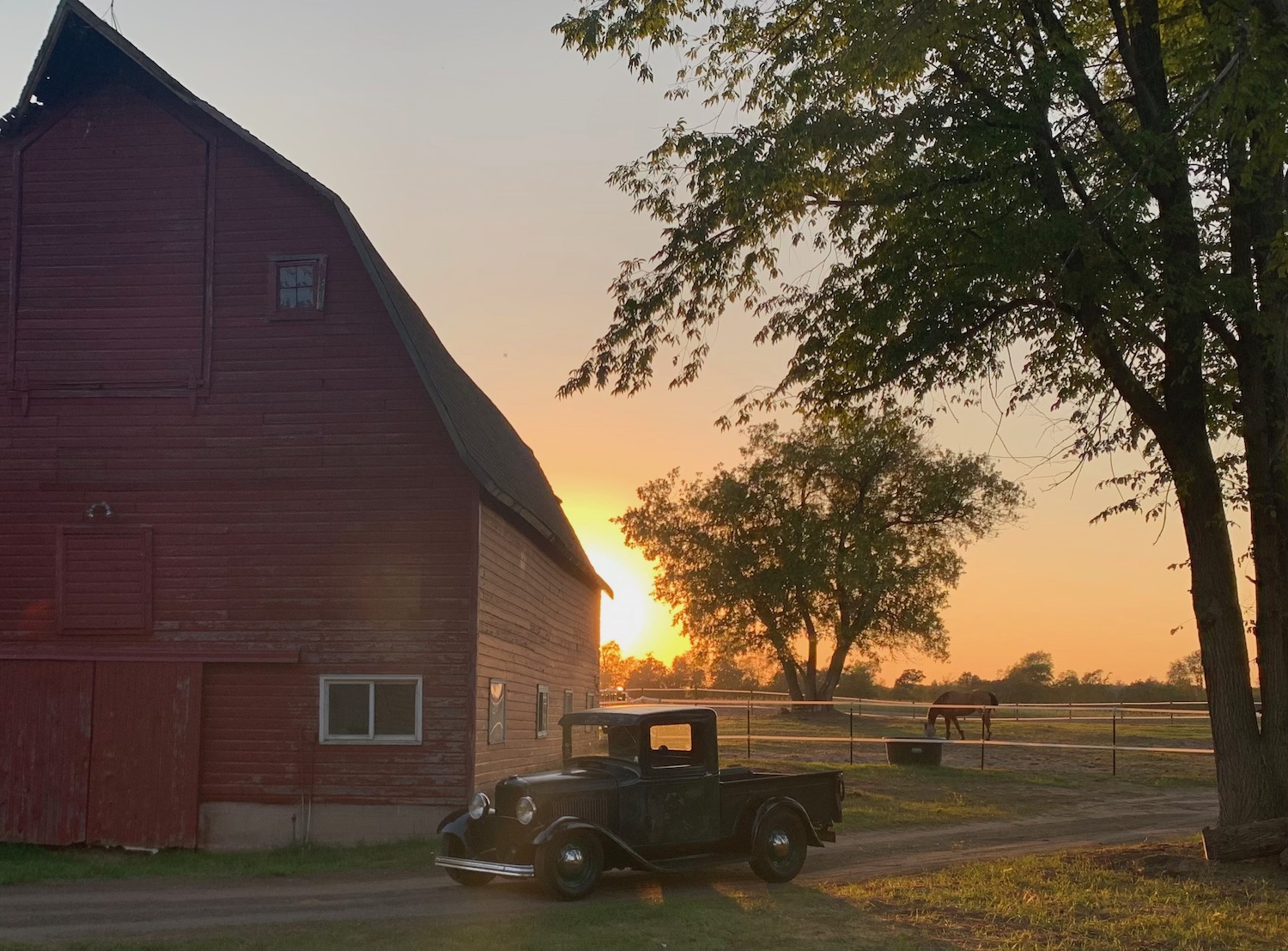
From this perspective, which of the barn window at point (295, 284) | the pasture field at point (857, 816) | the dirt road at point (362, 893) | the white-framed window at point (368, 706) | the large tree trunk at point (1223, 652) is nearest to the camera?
the dirt road at point (362, 893)

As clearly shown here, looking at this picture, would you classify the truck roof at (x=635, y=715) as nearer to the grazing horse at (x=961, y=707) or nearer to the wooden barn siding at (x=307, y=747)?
the wooden barn siding at (x=307, y=747)

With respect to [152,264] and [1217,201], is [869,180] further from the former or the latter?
[152,264]

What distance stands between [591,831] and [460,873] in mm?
1721

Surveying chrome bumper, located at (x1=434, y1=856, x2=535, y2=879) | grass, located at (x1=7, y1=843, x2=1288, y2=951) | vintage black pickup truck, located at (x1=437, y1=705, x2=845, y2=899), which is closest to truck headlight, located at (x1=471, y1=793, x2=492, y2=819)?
vintage black pickup truck, located at (x1=437, y1=705, x2=845, y2=899)

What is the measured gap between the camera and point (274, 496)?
1819 cm

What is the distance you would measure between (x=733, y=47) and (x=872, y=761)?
18981 millimetres

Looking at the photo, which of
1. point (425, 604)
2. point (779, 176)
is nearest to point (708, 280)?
point (779, 176)

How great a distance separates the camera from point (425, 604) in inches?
700

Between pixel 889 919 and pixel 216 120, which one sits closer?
pixel 889 919

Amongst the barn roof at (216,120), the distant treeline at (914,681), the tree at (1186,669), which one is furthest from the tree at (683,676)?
the barn roof at (216,120)

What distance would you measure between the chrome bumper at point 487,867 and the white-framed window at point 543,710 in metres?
10.5

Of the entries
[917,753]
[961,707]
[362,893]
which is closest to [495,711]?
[362,893]

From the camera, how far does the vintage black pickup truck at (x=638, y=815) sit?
12.5 m

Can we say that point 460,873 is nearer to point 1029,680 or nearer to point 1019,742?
point 1019,742
